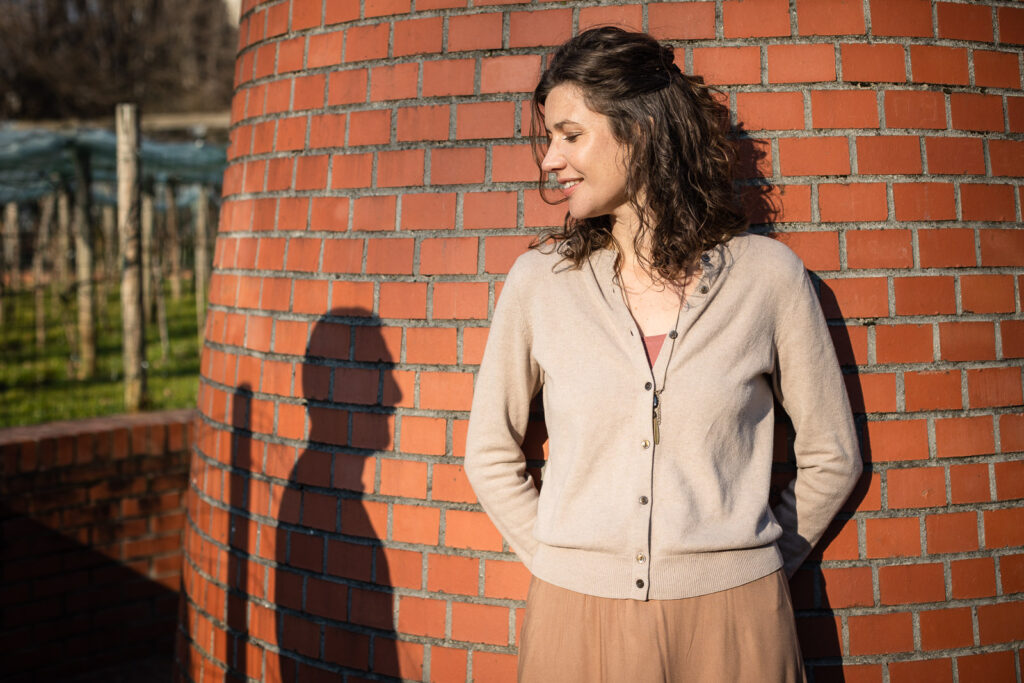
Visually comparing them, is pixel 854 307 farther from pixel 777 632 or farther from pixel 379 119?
pixel 379 119

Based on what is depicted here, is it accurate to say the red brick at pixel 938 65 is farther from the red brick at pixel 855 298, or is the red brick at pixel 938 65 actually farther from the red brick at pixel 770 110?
the red brick at pixel 855 298

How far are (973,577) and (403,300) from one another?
1749mm

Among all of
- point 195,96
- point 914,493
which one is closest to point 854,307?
point 914,493

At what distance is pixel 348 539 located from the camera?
230 centimetres

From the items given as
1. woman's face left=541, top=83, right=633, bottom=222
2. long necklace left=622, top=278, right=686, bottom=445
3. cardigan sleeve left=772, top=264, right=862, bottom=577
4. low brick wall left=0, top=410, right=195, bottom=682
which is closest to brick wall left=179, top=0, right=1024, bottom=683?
cardigan sleeve left=772, top=264, right=862, bottom=577

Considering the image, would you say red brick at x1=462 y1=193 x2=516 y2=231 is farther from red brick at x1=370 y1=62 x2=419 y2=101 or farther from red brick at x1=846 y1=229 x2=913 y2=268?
red brick at x1=846 y1=229 x2=913 y2=268

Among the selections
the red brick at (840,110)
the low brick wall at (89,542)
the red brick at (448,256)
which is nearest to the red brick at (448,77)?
the red brick at (448,256)

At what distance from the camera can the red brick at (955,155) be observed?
2.09m

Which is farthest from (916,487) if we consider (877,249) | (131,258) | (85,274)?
(85,274)

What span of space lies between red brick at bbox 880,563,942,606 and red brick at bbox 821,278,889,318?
688 millimetres

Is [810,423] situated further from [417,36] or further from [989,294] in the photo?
[417,36]

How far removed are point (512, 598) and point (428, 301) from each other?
867mm

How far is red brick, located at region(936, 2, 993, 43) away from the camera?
2.12m

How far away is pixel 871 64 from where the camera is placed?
2082mm
